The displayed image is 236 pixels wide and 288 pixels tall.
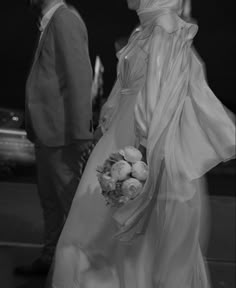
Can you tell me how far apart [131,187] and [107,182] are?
0.21ft

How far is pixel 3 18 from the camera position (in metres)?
2.13

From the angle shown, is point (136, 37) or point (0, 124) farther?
point (0, 124)

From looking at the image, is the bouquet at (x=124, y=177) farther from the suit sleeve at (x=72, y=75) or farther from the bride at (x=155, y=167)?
the suit sleeve at (x=72, y=75)

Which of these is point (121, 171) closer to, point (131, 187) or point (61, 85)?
point (131, 187)

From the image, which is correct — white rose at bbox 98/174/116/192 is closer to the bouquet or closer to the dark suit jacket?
the bouquet

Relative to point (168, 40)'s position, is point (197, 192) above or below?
below

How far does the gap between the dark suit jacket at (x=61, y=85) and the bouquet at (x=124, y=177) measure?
28cm

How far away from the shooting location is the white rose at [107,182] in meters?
1.65

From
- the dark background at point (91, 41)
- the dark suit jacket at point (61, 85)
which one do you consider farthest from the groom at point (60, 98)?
the dark background at point (91, 41)

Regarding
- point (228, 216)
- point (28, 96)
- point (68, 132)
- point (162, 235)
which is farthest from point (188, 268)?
point (228, 216)

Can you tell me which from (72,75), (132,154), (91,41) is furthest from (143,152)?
(91,41)

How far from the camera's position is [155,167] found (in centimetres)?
166

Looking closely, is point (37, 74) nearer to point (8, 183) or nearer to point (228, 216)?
point (8, 183)

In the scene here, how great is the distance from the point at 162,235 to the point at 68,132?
0.43m
